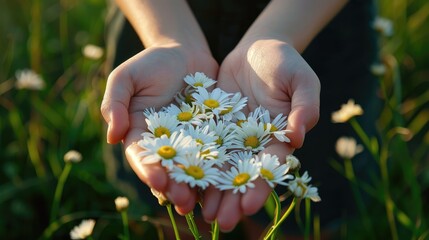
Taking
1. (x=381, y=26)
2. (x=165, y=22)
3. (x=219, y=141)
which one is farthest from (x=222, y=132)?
(x=381, y=26)

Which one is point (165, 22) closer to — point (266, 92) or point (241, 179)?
point (266, 92)

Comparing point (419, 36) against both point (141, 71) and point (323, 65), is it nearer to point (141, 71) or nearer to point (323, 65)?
point (323, 65)

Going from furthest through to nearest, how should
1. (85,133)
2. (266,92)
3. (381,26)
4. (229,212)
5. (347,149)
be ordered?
(85,133) → (381,26) → (347,149) → (266,92) → (229,212)

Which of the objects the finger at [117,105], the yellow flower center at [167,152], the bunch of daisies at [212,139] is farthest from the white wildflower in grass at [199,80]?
the yellow flower center at [167,152]

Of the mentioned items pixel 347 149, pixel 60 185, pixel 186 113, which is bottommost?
pixel 347 149

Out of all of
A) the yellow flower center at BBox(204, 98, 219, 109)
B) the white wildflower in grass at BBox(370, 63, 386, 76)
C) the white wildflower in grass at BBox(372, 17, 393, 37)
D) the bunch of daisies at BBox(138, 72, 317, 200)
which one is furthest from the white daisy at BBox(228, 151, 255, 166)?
the white wildflower in grass at BBox(372, 17, 393, 37)

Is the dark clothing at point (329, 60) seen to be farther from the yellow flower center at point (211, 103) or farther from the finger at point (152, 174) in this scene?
the finger at point (152, 174)
